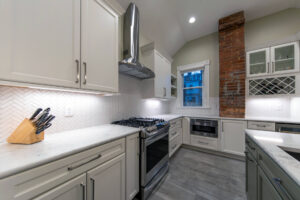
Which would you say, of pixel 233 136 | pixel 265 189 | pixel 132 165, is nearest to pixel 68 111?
pixel 132 165

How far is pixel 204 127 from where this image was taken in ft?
9.24

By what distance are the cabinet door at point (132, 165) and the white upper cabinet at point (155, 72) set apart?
48.0 inches

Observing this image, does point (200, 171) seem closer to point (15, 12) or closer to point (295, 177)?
point (295, 177)

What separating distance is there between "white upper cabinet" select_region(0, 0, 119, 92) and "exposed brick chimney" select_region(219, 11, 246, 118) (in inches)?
109

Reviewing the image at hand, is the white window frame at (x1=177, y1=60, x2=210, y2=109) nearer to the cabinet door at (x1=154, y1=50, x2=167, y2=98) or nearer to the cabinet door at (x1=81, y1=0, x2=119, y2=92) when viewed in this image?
the cabinet door at (x1=154, y1=50, x2=167, y2=98)

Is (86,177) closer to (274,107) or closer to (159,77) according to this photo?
(159,77)

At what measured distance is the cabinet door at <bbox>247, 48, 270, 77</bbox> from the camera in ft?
7.92

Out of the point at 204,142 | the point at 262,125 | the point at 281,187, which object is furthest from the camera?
the point at 204,142

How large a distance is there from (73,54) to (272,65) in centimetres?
366

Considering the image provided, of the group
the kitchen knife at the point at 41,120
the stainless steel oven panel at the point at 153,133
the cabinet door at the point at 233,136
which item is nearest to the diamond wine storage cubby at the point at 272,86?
the cabinet door at the point at 233,136

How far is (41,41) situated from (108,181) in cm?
134

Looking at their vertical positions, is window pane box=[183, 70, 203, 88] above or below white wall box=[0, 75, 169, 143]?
above

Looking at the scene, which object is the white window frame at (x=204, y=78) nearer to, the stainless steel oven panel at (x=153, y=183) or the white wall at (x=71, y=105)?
the white wall at (x=71, y=105)

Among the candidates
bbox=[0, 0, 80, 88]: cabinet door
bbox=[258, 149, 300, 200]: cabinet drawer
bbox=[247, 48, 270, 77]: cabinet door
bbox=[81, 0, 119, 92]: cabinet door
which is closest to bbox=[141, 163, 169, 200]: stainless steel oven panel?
bbox=[258, 149, 300, 200]: cabinet drawer
